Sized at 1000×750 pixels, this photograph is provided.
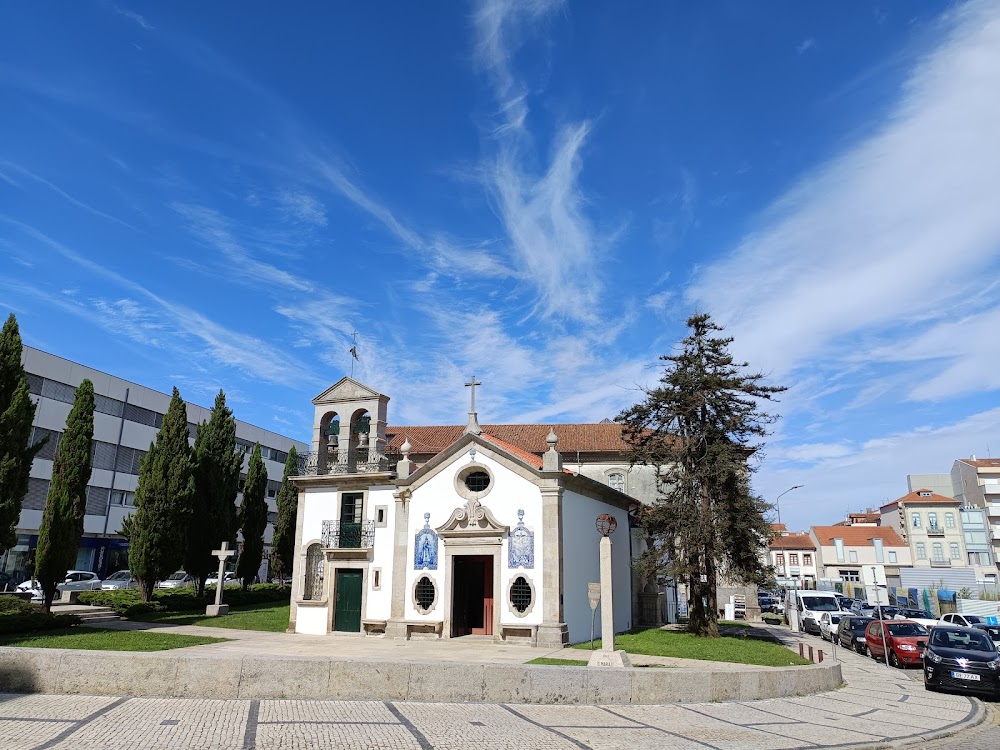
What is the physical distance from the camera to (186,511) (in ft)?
101

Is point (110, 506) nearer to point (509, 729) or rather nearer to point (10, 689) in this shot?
point (10, 689)

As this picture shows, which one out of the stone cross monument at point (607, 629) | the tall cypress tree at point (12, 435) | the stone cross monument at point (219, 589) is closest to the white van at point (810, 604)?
the stone cross monument at point (607, 629)

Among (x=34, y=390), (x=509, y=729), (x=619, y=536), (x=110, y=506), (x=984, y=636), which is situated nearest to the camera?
(x=509, y=729)

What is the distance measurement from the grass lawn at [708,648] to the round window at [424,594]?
17.2 ft

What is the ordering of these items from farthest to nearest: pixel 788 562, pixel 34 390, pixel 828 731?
pixel 788 562
pixel 34 390
pixel 828 731

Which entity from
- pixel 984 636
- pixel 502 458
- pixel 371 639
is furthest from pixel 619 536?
pixel 984 636

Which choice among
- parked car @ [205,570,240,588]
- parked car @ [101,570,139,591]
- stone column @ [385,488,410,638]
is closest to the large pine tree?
stone column @ [385,488,410,638]

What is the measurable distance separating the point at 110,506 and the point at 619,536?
37386 mm

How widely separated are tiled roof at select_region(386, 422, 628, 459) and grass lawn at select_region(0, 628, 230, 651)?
→ 18.6 m

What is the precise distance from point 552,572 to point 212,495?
64.9 feet

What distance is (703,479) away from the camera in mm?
24453

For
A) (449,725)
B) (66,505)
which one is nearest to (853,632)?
(449,725)

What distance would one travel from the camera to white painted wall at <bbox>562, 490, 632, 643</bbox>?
2284cm

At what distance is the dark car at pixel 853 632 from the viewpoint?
26309 mm
